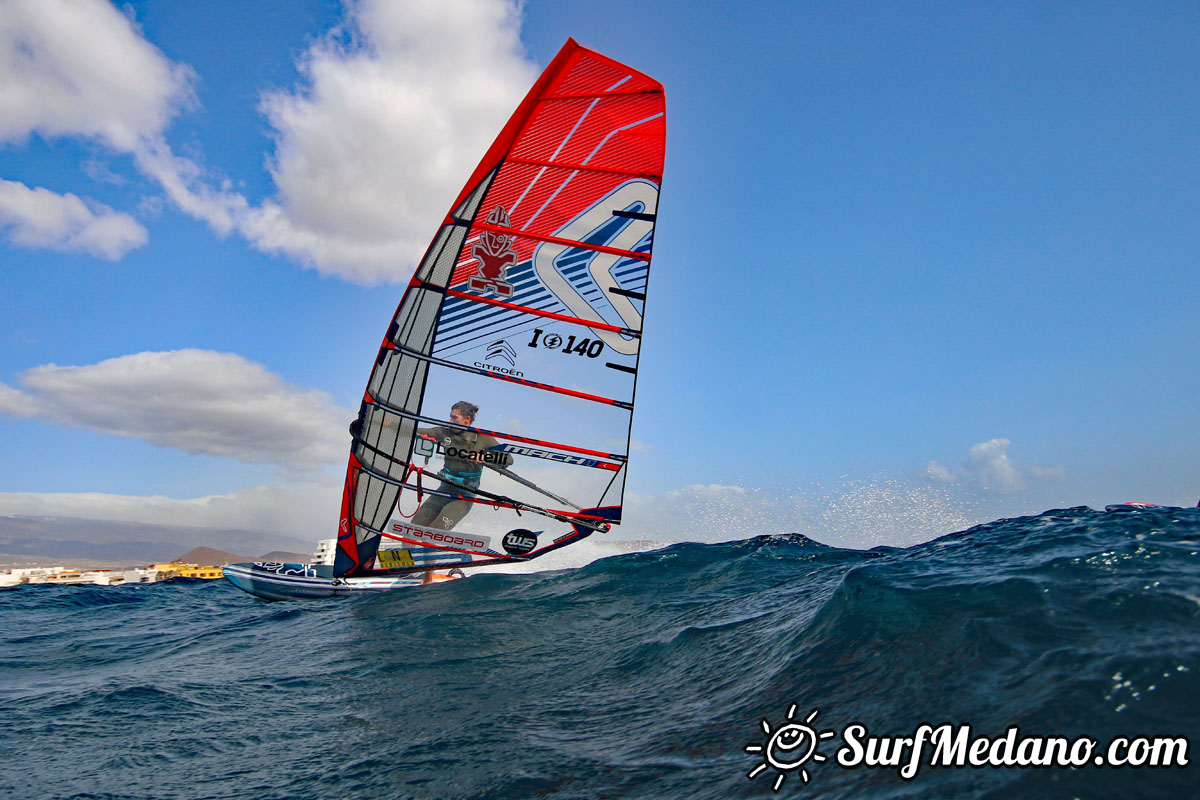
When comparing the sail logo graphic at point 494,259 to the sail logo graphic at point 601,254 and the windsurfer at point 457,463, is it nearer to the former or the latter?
the sail logo graphic at point 601,254

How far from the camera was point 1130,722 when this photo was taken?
2.11 m

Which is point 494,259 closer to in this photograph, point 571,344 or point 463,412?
point 571,344

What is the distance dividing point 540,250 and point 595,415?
259 centimetres

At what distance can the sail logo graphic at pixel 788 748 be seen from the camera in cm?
243

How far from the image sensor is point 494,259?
8.66 meters

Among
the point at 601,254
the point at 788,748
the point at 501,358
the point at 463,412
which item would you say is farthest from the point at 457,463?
the point at 788,748

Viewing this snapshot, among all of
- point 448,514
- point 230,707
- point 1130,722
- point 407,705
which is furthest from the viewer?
point 448,514

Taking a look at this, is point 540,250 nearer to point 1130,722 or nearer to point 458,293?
point 458,293

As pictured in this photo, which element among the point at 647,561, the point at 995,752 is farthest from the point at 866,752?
the point at 647,561

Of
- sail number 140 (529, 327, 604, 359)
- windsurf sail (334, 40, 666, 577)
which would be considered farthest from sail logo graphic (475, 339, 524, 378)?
sail number 140 (529, 327, 604, 359)

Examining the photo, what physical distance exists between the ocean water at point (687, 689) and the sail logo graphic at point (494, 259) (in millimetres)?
4621

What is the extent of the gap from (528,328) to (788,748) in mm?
6935

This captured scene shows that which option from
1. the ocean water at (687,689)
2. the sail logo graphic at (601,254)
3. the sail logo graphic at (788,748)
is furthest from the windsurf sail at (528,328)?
the sail logo graphic at (788,748)

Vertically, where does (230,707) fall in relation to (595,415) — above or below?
below
